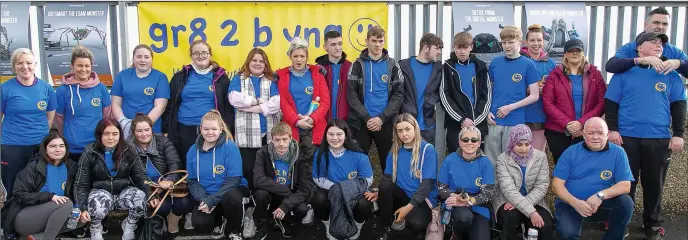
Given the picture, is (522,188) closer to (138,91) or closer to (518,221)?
(518,221)

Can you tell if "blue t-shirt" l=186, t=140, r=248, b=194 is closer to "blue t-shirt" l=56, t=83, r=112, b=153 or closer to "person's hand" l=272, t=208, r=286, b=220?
"person's hand" l=272, t=208, r=286, b=220

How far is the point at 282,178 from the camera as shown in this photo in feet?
18.1

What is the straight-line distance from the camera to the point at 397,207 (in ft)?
17.6

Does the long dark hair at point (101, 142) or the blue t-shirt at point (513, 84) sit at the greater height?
the blue t-shirt at point (513, 84)

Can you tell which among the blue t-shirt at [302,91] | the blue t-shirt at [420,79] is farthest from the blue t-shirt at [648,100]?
the blue t-shirt at [302,91]

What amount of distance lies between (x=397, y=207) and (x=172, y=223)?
2.19 meters

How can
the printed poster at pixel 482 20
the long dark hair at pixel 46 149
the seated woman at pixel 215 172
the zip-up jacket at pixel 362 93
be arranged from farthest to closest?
1. the printed poster at pixel 482 20
2. the zip-up jacket at pixel 362 93
3. the seated woman at pixel 215 172
4. the long dark hair at pixel 46 149

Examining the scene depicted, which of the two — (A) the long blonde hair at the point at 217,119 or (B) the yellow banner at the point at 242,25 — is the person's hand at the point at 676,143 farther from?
(A) the long blonde hair at the point at 217,119

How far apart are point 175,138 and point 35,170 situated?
1.31 m

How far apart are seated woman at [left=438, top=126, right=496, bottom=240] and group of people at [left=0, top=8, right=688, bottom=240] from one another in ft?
0.04

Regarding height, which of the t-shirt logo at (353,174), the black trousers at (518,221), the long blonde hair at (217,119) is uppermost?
the long blonde hair at (217,119)

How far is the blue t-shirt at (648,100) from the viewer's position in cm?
541

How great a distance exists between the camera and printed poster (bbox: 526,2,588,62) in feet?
Answer: 21.8

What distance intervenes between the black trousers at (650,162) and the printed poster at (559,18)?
166 cm
